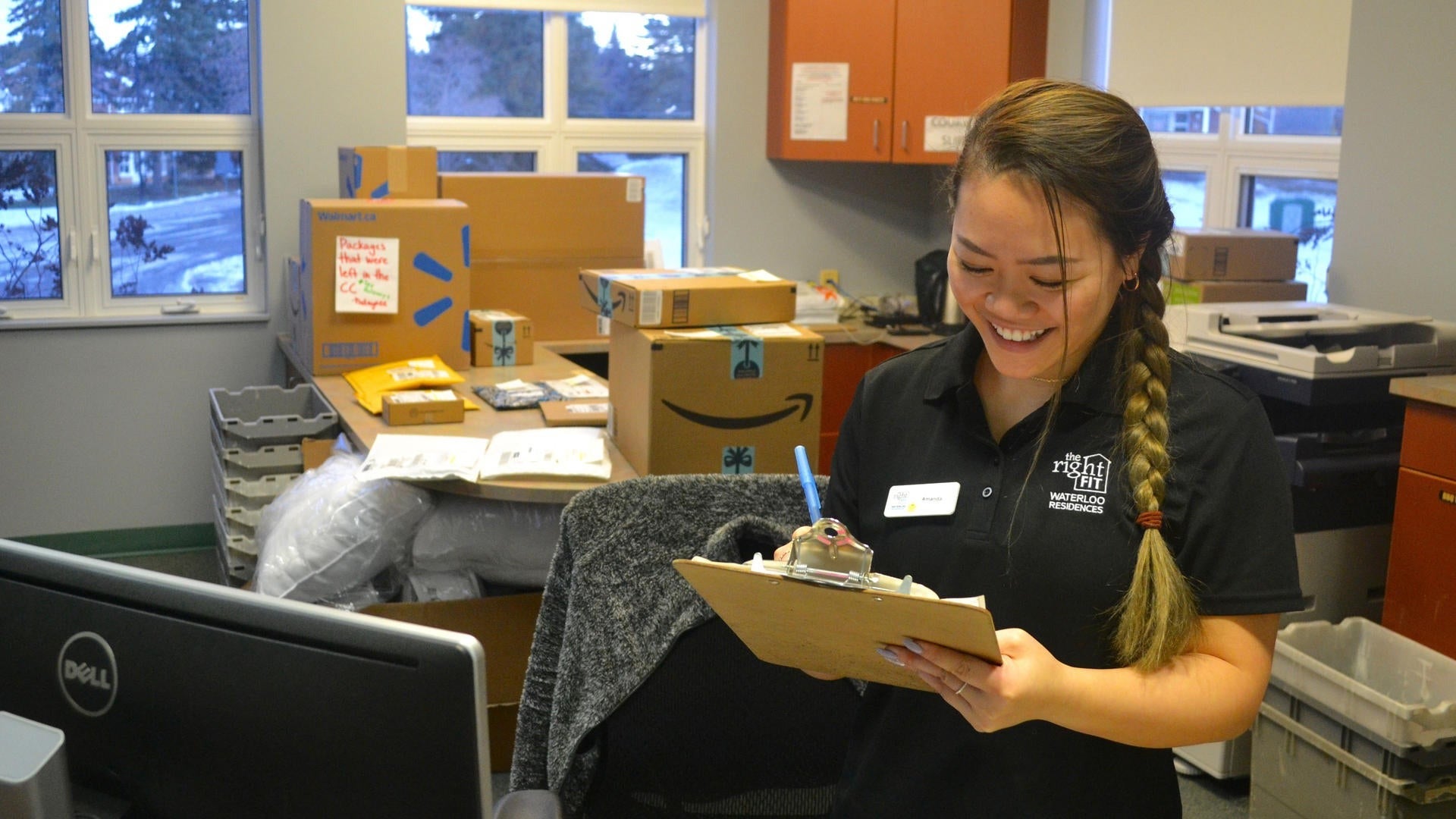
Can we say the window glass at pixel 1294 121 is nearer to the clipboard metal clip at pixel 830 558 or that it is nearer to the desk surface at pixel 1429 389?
the desk surface at pixel 1429 389

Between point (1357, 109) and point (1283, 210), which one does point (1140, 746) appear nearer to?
point (1357, 109)

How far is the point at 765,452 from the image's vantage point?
9.36 ft

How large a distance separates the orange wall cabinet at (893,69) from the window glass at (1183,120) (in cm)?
50

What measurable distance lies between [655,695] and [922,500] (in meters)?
0.50

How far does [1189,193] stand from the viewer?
435 centimetres

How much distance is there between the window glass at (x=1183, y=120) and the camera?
420 centimetres

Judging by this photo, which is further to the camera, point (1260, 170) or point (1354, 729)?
point (1260, 170)

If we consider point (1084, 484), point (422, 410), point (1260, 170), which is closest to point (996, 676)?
point (1084, 484)

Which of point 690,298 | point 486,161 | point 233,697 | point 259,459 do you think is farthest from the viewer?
point 486,161

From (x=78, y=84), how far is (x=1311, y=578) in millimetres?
4138

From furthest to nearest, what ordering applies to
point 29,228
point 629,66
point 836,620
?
point 629,66 → point 29,228 → point 836,620

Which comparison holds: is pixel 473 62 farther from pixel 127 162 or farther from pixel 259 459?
pixel 259 459

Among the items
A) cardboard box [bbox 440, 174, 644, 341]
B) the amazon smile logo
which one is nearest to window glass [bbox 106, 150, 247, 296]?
cardboard box [bbox 440, 174, 644, 341]

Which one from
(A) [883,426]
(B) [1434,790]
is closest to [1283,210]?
(B) [1434,790]
